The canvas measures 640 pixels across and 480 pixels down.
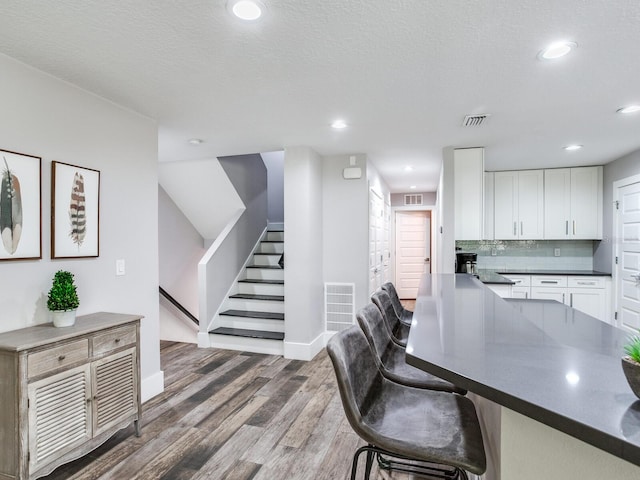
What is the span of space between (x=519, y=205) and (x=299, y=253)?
353cm

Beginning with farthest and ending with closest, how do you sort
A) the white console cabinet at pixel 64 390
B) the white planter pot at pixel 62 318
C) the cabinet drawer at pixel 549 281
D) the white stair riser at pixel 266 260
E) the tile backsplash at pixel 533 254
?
the white stair riser at pixel 266 260 → the tile backsplash at pixel 533 254 → the cabinet drawer at pixel 549 281 → the white planter pot at pixel 62 318 → the white console cabinet at pixel 64 390

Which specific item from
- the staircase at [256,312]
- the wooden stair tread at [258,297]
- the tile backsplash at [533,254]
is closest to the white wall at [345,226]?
the wooden stair tread at [258,297]

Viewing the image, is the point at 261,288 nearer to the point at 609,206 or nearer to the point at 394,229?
the point at 394,229

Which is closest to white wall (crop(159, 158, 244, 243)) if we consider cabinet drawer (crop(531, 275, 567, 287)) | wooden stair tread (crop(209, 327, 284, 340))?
wooden stair tread (crop(209, 327, 284, 340))

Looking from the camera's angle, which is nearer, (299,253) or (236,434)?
(236,434)

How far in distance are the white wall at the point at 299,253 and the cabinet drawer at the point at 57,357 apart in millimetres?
2349

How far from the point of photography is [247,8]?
165cm

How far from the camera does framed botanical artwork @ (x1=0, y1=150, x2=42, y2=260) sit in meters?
2.06

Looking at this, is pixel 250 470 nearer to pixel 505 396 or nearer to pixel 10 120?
pixel 505 396

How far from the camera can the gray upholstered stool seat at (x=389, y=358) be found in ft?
5.47

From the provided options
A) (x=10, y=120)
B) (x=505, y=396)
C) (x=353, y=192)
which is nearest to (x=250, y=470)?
(x=505, y=396)

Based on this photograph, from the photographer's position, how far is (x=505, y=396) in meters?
0.88

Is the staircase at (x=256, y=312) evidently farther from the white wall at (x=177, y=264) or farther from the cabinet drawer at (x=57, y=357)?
the cabinet drawer at (x=57, y=357)

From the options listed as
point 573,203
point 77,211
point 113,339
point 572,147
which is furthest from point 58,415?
point 573,203
